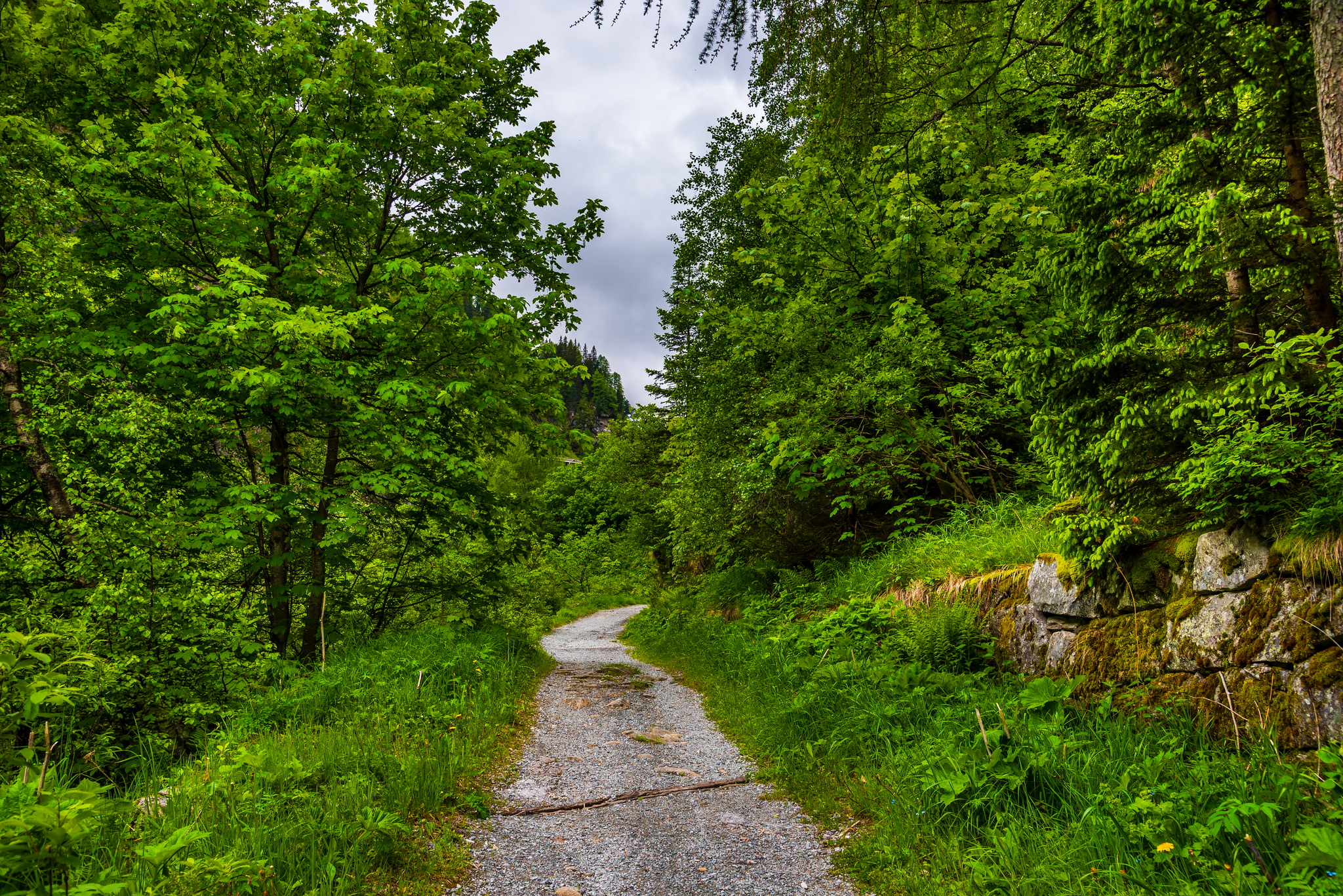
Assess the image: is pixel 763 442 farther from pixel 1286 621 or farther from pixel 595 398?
pixel 595 398

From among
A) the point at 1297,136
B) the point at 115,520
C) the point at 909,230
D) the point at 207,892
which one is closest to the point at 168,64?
the point at 115,520

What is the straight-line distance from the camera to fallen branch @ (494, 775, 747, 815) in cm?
461

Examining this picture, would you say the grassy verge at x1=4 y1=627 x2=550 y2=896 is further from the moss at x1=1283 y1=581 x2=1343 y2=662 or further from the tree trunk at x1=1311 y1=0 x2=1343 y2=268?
the tree trunk at x1=1311 y1=0 x2=1343 y2=268

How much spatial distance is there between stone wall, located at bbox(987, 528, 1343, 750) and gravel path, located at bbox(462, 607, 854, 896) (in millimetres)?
2547

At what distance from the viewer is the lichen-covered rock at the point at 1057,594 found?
4.61 m

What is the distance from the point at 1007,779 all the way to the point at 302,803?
453 centimetres

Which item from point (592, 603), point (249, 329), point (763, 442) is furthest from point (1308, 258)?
point (592, 603)

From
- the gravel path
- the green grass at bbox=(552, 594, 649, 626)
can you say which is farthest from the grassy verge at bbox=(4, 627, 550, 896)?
the green grass at bbox=(552, 594, 649, 626)

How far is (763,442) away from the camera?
9.28 meters

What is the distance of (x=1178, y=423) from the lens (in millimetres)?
3535

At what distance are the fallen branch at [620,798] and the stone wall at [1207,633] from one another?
297 centimetres

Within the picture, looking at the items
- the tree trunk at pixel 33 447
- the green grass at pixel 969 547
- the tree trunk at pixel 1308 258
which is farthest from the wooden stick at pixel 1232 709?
the tree trunk at pixel 33 447

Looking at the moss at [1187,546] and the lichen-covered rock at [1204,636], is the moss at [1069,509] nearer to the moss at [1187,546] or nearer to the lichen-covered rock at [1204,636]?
the moss at [1187,546]

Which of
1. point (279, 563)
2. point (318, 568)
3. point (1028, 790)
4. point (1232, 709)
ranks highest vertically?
point (279, 563)
